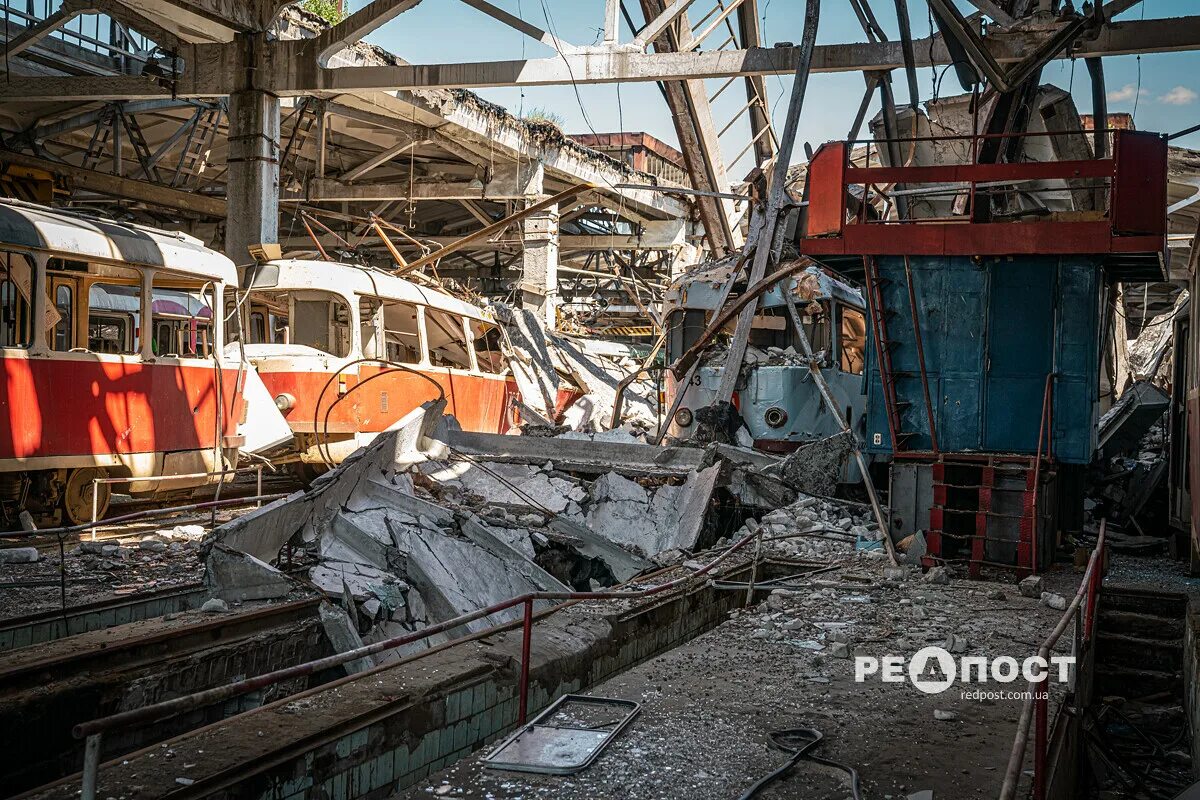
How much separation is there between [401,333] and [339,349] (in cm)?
133

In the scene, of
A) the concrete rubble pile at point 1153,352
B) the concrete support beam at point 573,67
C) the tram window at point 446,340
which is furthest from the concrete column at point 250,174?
the concrete rubble pile at point 1153,352

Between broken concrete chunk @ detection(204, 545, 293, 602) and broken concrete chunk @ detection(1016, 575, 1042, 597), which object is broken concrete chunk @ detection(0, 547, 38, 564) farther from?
broken concrete chunk @ detection(1016, 575, 1042, 597)

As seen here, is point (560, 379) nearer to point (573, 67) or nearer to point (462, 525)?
point (573, 67)

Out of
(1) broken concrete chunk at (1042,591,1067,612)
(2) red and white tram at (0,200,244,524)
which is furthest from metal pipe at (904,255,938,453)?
(2) red and white tram at (0,200,244,524)

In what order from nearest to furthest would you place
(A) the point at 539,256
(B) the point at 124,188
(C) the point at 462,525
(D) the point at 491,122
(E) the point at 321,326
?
(C) the point at 462,525
(E) the point at 321,326
(B) the point at 124,188
(D) the point at 491,122
(A) the point at 539,256

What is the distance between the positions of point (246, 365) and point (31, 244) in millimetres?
3165

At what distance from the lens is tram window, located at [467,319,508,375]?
17516mm

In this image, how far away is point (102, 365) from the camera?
10.3 meters

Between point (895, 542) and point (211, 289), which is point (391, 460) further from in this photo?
point (895, 542)

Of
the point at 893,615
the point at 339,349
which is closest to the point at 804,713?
the point at 893,615

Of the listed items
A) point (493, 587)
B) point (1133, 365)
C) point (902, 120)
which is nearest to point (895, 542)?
point (493, 587)

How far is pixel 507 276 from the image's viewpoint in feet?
106

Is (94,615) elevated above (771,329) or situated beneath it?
situated beneath

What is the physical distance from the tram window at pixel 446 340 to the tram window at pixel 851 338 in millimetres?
6372
